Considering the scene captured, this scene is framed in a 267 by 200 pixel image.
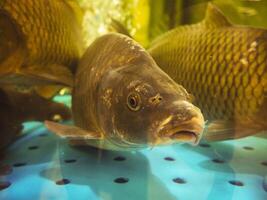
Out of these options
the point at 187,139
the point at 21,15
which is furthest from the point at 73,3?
the point at 187,139

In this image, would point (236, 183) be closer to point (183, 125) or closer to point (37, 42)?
point (183, 125)

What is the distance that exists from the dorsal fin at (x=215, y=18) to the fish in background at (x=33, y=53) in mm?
956

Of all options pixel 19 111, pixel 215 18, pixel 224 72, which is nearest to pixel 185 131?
pixel 224 72

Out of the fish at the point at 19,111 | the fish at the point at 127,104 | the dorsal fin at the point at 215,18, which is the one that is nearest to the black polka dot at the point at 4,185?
the fish at the point at 127,104

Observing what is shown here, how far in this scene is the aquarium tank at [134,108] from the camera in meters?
1.59

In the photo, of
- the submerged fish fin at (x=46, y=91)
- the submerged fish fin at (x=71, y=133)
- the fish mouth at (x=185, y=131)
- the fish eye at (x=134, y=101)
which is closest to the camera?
the fish mouth at (x=185, y=131)

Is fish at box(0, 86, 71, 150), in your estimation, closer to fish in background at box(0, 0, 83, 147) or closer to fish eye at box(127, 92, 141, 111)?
fish in background at box(0, 0, 83, 147)

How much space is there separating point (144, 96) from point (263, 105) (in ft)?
2.95

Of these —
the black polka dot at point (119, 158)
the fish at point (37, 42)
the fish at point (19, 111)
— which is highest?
the fish at point (37, 42)

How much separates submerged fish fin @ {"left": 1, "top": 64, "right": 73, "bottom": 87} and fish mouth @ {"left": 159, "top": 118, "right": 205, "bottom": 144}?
1.05 m

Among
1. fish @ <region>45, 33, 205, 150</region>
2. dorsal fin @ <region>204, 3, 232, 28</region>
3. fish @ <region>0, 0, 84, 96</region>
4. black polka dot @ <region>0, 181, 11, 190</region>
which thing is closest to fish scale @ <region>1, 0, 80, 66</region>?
fish @ <region>0, 0, 84, 96</region>

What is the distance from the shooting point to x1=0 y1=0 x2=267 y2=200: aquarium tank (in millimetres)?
1587

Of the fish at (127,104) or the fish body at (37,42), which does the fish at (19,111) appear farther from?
the fish at (127,104)

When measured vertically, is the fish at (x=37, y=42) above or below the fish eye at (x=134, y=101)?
above
